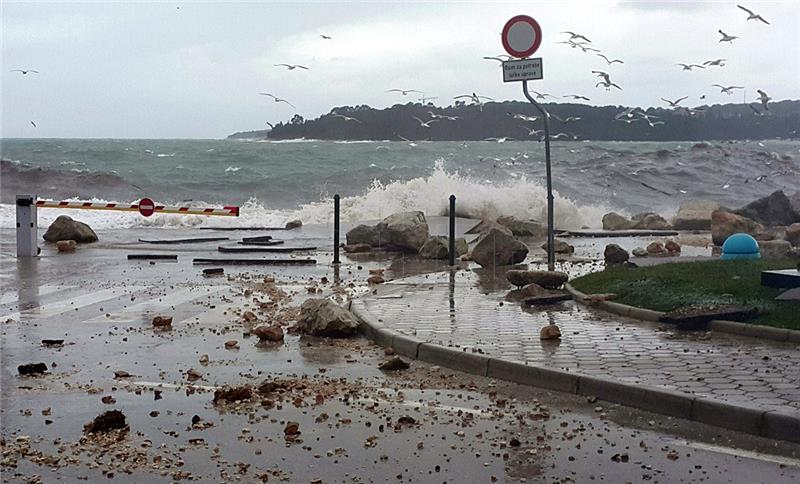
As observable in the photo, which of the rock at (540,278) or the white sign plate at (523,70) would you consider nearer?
the rock at (540,278)

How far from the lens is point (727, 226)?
22609mm

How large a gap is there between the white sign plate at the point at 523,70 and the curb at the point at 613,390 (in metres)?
6.01

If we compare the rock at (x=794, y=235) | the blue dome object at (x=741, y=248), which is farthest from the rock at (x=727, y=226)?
the blue dome object at (x=741, y=248)

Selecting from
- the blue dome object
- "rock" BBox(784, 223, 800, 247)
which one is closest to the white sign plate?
the blue dome object

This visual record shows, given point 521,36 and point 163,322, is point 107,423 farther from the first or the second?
point 521,36

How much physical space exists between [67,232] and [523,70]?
1284 centimetres

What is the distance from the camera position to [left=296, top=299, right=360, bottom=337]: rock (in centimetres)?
1093

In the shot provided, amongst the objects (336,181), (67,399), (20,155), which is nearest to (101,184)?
(336,181)

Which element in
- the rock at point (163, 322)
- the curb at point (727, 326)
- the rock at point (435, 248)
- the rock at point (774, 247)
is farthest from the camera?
the rock at point (435, 248)

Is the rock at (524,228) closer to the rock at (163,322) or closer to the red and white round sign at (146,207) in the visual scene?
the red and white round sign at (146,207)

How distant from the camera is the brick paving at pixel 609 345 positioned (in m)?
7.92

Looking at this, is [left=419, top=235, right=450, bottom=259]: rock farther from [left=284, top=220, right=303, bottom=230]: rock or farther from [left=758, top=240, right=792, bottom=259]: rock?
[left=284, top=220, right=303, bottom=230]: rock

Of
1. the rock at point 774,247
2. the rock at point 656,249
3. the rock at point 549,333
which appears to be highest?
the rock at point 774,247

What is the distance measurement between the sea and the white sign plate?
15606 millimetres
